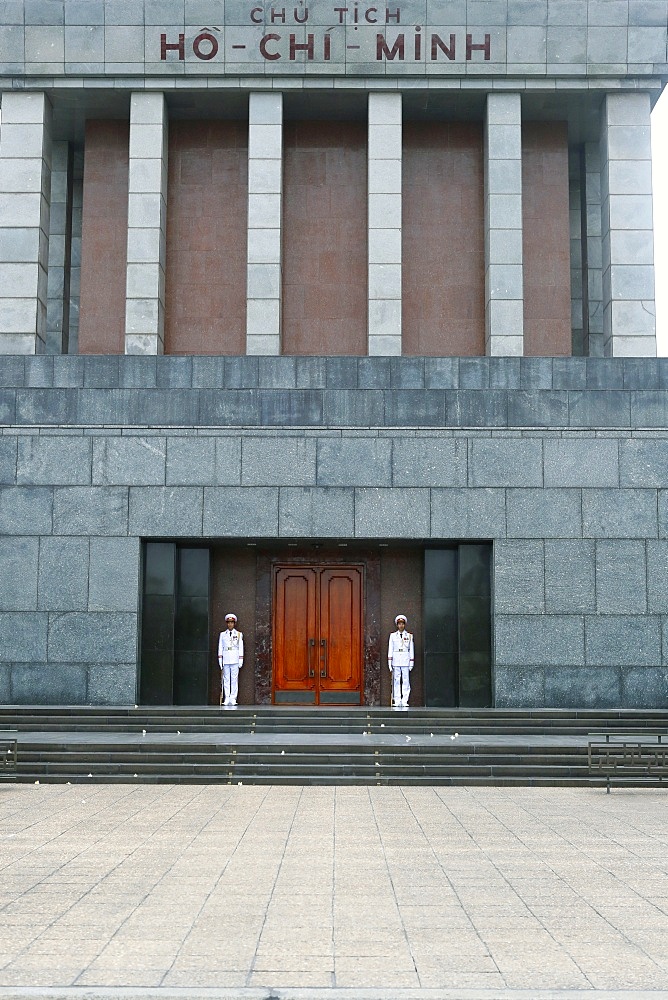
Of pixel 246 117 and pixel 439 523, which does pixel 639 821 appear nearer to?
pixel 439 523

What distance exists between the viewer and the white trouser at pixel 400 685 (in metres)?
20.7

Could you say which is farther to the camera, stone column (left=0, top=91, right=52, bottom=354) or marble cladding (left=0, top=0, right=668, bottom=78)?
marble cladding (left=0, top=0, right=668, bottom=78)

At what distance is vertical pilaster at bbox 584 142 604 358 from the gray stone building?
6 centimetres

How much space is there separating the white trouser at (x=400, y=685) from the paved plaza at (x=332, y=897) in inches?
250

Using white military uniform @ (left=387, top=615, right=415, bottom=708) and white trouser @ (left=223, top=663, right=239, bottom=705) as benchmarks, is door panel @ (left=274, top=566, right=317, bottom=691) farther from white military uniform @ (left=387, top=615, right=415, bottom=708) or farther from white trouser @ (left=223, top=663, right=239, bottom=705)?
white military uniform @ (left=387, top=615, right=415, bottom=708)

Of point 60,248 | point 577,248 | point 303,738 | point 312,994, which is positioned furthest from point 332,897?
point 60,248

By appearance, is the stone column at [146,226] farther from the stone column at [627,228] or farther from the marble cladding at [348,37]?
the stone column at [627,228]

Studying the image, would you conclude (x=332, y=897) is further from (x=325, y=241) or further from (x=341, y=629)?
(x=325, y=241)

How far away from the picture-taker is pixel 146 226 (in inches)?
955

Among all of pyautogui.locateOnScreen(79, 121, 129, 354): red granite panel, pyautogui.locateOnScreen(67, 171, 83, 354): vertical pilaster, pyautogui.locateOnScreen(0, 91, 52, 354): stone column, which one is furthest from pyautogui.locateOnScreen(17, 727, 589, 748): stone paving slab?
pyautogui.locateOnScreen(67, 171, 83, 354): vertical pilaster

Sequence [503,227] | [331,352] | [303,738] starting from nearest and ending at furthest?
[303,738], [503,227], [331,352]

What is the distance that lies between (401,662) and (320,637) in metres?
1.95

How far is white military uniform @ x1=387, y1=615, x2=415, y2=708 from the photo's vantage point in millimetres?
20734

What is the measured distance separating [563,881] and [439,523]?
38.4 ft
